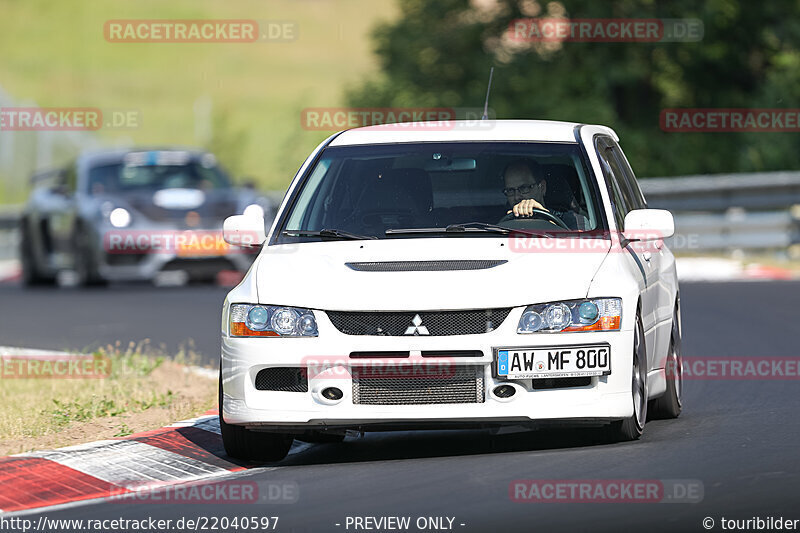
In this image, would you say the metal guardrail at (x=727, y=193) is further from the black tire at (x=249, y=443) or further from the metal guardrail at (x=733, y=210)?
the black tire at (x=249, y=443)

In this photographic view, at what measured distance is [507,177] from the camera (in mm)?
9078

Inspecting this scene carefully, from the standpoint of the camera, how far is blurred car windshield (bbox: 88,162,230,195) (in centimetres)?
2281

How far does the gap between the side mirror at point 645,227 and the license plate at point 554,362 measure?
0.96m

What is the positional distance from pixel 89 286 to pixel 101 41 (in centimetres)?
16890

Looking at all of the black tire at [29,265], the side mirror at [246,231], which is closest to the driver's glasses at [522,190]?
the side mirror at [246,231]

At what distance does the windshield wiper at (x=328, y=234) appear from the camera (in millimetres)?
8617

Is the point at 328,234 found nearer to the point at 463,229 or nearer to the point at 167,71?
the point at 463,229

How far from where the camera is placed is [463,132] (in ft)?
30.7

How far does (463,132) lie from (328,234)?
1.10m

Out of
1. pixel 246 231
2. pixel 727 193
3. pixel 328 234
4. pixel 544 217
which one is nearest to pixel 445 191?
pixel 544 217

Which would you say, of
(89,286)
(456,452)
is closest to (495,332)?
(456,452)

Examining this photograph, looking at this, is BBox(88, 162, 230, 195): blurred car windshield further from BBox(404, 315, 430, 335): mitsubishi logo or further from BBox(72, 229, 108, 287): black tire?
BBox(404, 315, 430, 335): mitsubishi logo

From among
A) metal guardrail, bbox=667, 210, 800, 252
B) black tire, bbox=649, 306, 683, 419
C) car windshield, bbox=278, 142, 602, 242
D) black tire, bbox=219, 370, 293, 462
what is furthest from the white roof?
metal guardrail, bbox=667, 210, 800, 252

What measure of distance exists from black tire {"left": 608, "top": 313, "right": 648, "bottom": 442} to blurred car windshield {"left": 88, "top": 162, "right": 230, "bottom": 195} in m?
14.9
